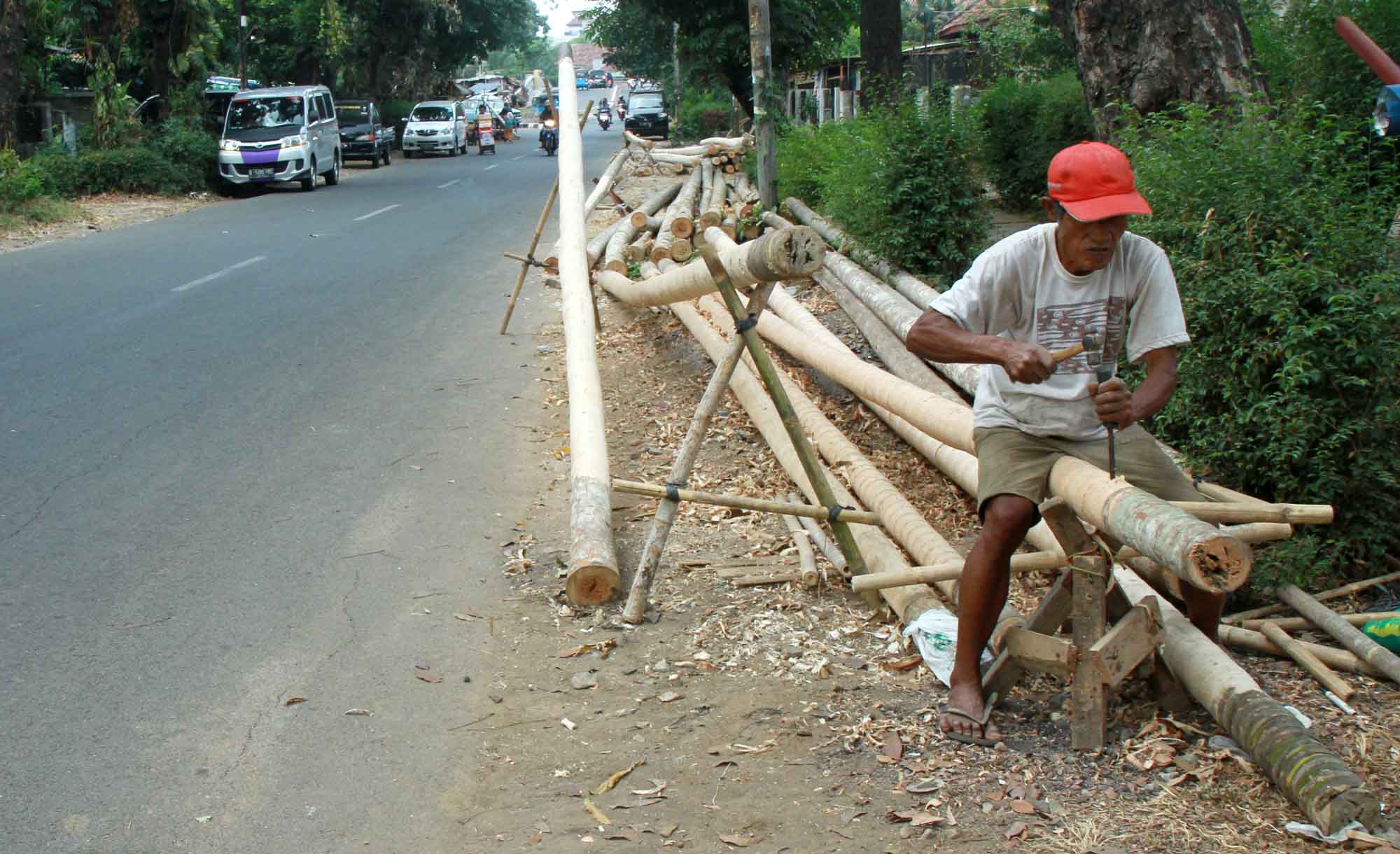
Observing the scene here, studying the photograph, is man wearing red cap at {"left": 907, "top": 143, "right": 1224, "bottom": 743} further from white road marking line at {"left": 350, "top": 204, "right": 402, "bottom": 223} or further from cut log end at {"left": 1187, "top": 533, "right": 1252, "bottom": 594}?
white road marking line at {"left": 350, "top": 204, "right": 402, "bottom": 223}

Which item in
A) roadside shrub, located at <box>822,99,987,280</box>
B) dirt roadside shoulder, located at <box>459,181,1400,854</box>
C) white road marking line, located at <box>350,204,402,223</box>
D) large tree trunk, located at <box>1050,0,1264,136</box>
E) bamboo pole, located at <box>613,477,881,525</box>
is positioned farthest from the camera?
white road marking line, located at <box>350,204,402,223</box>

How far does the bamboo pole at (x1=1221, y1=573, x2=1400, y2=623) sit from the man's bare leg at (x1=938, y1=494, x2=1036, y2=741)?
1.34 metres

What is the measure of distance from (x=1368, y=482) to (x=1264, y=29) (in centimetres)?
733

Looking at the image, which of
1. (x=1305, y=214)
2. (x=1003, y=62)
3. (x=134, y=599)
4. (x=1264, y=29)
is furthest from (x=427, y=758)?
(x=1003, y=62)

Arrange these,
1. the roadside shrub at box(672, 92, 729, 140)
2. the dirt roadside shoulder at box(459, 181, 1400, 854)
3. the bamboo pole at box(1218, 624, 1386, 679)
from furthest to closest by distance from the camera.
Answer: the roadside shrub at box(672, 92, 729, 140) → the bamboo pole at box(1218, 624, 1386, 679) → the dirt roadside shoulder at box(459, 181, 1400, 854)

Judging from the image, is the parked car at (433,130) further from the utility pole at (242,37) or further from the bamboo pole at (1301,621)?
the bamboo pole at (1301,621)

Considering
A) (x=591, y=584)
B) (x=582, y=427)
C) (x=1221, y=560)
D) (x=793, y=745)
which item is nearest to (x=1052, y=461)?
(x=1221, y=560)

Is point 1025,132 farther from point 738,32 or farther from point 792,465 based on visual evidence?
point 738,32

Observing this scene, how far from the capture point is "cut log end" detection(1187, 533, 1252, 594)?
287 cm

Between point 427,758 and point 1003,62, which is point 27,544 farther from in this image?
point 1003,62

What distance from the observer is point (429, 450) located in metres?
7.04

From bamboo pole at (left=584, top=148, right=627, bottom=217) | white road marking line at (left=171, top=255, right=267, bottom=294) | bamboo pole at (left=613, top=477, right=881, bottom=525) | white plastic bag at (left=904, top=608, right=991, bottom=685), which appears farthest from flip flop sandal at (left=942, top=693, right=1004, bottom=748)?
white road marking line at (left=171, top=255, right=267, bottom=294)

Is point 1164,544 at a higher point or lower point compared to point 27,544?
higher

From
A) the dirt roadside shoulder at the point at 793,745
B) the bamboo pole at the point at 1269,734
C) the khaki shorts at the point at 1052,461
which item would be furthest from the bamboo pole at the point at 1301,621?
the khaki shorts at the point at 1052,461
